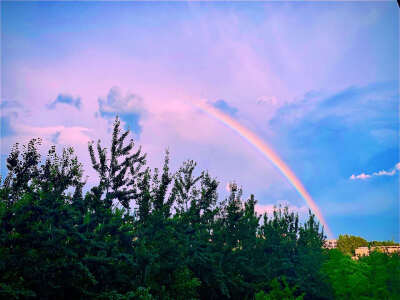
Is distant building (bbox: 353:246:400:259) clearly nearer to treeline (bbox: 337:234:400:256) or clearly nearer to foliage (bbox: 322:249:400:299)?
foliage (bbox: 322:249:400:299)

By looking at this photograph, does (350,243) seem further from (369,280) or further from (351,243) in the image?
(369,280)

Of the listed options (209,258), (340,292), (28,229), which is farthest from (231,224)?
(28,229)

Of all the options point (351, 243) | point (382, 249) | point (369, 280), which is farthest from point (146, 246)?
point (351, 243)

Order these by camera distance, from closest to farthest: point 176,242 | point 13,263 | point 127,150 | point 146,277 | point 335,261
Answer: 1. point 13,263
2. point 146,277
3. point 176,242
4. point 335,261
5. point 127,150

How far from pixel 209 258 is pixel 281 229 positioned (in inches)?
617

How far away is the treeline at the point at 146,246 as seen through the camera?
16.0 metres

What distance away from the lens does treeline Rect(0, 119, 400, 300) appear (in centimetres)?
1603

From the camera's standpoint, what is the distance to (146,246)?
2320cm

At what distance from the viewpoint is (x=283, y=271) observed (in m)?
37.1

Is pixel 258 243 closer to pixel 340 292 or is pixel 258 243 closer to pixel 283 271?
pixel 283 271

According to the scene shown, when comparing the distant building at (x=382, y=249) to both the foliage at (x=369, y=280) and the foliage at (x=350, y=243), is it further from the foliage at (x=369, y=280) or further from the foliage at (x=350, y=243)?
the foliage at (x=350, y=243)

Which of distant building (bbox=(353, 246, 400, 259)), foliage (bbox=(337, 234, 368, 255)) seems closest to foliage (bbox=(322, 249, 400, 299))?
distant building (bbox=(353, 246, 400, 259))

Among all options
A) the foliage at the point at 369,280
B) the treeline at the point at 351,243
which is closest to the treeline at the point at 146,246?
the foliage at the point at 369,280

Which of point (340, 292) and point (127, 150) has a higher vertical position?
point (127, 150)
